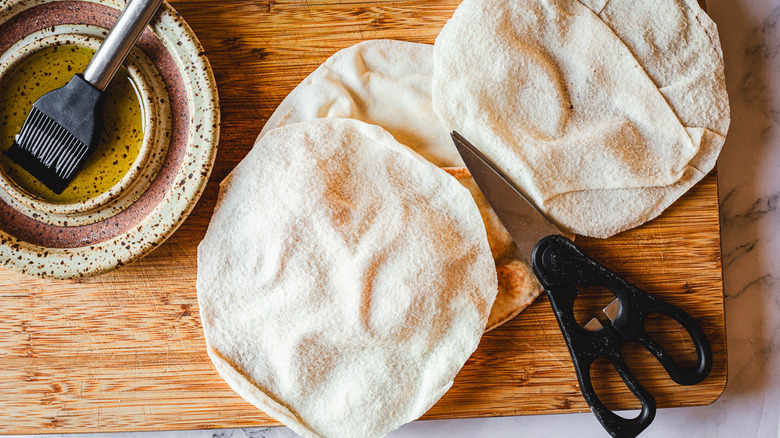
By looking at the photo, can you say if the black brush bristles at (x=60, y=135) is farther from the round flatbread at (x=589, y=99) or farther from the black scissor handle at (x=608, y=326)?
the black scissor handle at (x=608, y=326)

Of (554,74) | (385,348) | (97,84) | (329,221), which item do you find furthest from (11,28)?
(554,74)

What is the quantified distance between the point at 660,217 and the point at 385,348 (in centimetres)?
58

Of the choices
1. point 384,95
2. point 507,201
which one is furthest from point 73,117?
point 507,201

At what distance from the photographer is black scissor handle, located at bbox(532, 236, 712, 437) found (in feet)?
2.95

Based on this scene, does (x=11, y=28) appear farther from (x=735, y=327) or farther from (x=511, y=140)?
(x=735, y=327)

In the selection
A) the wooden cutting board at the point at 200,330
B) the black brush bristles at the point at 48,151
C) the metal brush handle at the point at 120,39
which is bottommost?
the wooden cutting board at the point at 200,330

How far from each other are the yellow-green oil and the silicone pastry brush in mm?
18

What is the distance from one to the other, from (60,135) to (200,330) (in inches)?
16.5

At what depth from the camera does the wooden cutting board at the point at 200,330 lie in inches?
38.6

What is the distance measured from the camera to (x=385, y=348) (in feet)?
3.02

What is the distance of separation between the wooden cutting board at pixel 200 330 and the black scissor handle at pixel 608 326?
0.06 meters

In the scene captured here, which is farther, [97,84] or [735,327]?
[735,327]

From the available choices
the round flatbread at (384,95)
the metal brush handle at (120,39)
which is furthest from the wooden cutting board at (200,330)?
the metal brush handle at (120,39)

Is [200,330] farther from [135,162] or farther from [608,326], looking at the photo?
[608,326]
